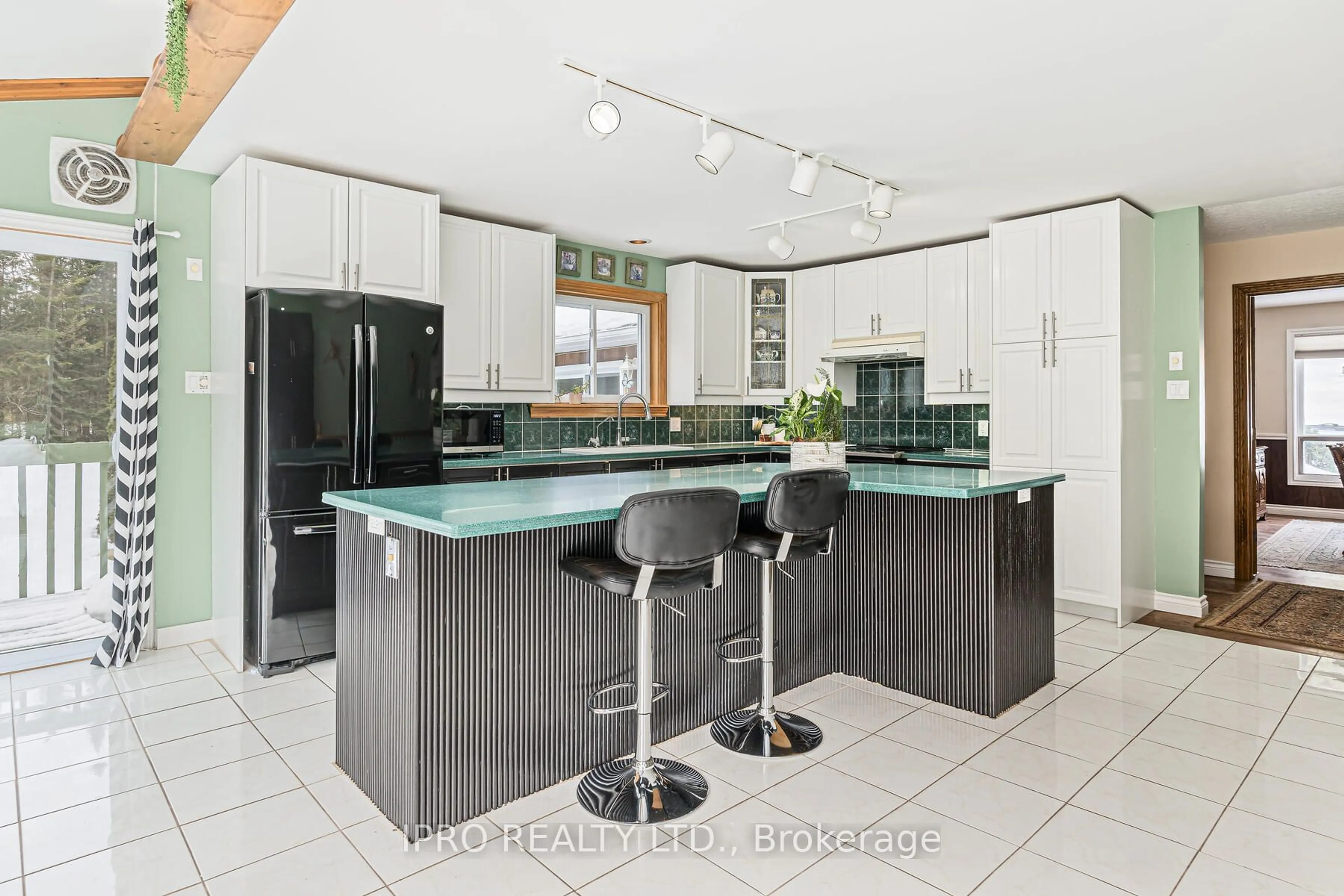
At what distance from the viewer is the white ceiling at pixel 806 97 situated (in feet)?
7.61

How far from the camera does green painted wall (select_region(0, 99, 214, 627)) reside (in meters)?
3.57

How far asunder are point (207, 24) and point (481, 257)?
7.08 ft

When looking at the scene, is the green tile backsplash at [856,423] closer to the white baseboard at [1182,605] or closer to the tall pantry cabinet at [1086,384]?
the tall pantry cabinet at [1086,384]

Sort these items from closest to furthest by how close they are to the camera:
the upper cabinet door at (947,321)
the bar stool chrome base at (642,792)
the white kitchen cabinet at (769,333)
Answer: the bar stool chrome base at (642,792) → the upper cabinet door at (947,321) → the white kitchen cabinet at (769,333)

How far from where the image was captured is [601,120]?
2.59 meters

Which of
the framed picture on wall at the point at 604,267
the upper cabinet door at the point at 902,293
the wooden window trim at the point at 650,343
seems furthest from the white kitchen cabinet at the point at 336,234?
the upper cabinet door at the point at 902,293

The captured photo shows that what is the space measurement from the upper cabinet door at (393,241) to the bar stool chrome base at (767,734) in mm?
2617

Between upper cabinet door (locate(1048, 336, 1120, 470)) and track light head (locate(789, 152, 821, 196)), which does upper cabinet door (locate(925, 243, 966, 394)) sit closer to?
upper cabinet door (locate(1048, 336, 1120, 470))

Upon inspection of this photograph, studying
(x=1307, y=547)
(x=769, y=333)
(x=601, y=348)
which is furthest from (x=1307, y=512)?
(x=601, y=348)

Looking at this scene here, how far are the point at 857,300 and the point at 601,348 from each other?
6.53ft

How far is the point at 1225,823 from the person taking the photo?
6.95ft

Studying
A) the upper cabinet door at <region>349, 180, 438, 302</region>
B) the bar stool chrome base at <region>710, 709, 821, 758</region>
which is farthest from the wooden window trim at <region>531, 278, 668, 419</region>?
the bar stool chrome base at <region>710, 709, 821, 758</region>

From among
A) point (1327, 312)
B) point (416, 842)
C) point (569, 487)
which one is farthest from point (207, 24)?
point (1327, 312)

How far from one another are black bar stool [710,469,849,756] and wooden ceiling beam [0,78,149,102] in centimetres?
333
